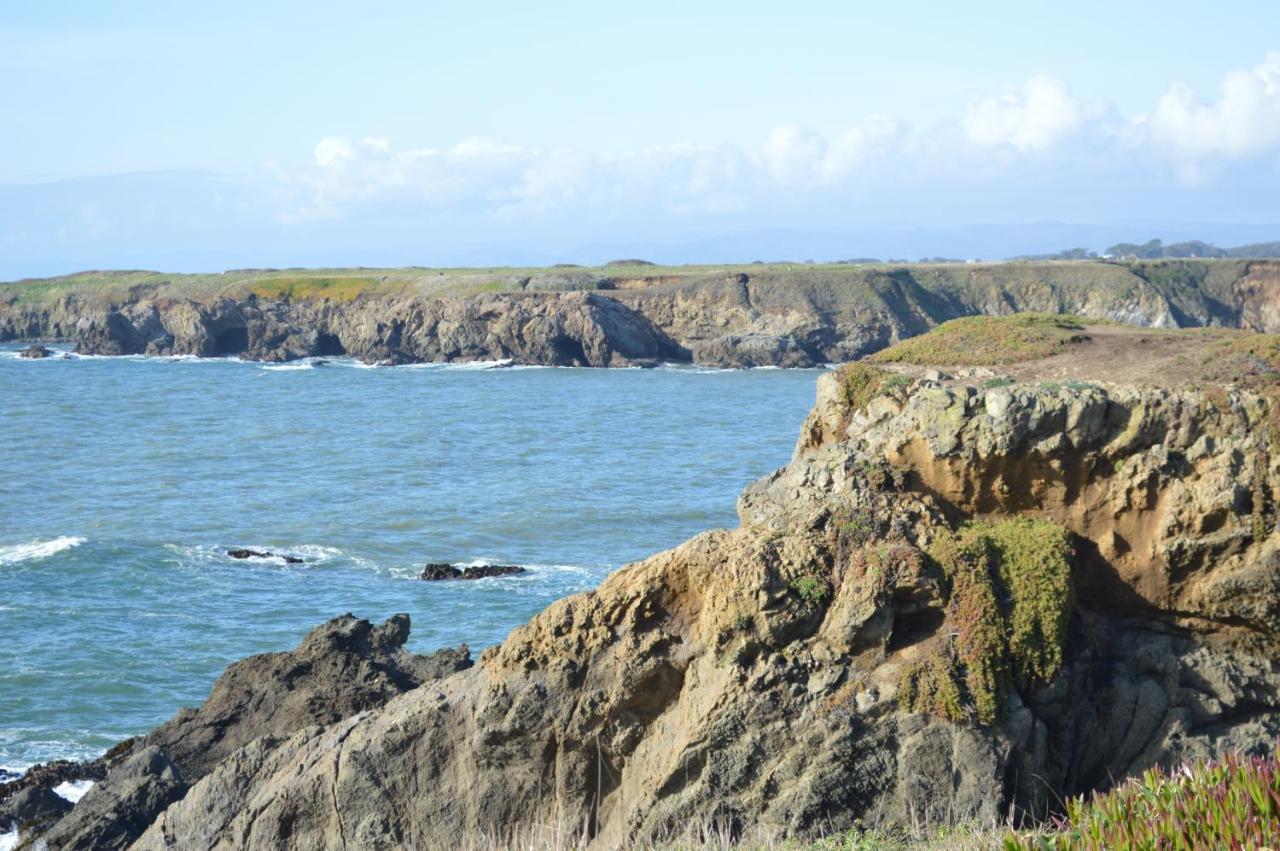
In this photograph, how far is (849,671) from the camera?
12.3 meters

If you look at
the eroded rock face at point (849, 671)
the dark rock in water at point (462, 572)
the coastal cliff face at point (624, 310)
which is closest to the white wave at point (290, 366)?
the coastal cliff face at point (624, 310)

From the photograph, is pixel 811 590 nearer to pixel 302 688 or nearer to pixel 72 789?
pixel 302 688

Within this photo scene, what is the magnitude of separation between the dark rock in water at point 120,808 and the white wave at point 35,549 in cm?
1690

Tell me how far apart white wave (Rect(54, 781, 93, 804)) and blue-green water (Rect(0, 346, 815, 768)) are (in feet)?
5.12

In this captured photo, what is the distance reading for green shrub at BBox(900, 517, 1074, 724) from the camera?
39.6ft

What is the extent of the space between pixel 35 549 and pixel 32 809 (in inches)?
679

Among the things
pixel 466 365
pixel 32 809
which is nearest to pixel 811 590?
pixel 32 809

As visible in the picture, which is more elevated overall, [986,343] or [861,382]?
[986,343]

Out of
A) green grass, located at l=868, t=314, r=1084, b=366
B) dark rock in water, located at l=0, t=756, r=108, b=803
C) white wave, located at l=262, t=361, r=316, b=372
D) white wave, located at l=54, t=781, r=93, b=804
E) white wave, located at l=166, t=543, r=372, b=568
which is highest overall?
green grass, located at l=868, t=314, r=1084, b=366

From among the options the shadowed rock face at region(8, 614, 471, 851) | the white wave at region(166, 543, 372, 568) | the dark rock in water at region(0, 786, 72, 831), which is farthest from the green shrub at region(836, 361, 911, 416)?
the white wave at region(166, 543, 372, 568)

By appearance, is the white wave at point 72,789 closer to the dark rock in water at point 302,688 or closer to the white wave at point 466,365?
the dark rock in water at point 302,688

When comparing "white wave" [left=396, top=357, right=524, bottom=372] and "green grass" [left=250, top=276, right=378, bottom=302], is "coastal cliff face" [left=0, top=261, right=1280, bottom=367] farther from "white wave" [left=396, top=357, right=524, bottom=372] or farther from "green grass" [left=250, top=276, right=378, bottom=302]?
"white wave" [left=396, top=357, right=524, bottom=372]

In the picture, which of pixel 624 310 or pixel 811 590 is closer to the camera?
pixel 811 590

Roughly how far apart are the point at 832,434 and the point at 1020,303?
319 ft
